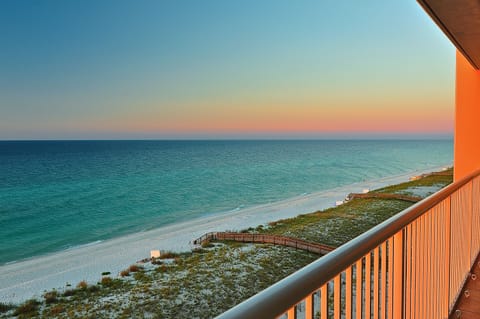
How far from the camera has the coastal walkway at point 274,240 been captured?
42.7 feet

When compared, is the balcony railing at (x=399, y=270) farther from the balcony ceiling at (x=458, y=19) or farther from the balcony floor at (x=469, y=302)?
the balcony ceiling at (x=458, y=19)

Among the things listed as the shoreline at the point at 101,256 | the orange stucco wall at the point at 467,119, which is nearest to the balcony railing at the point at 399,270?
the orange stucco wall at the point at 467,119

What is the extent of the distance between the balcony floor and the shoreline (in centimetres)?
1292

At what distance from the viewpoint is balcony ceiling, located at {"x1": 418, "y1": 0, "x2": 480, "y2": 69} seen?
7.48 feet

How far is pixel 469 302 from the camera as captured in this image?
2641 millimetres

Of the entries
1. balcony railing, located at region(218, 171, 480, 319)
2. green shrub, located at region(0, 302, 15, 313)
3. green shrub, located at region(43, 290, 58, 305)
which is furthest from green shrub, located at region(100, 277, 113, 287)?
balcony railing, located at region(218, 171, 480, 319)

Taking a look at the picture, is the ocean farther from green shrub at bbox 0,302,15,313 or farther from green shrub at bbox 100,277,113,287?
green shrub at bbox 100,277,113,287

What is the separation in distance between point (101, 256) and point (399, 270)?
60.1 ft

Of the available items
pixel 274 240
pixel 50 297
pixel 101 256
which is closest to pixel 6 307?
pixel 50 297

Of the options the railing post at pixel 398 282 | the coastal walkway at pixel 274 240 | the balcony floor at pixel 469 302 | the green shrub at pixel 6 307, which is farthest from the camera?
the coastal walkway at pixel 274 240

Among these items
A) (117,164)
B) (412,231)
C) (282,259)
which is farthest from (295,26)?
(117,164)

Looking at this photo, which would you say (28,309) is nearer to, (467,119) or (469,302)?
(469,302)

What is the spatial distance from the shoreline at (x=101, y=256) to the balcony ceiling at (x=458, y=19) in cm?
1355

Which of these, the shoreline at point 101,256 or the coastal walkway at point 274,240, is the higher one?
the coastal walkway at point 274,240
